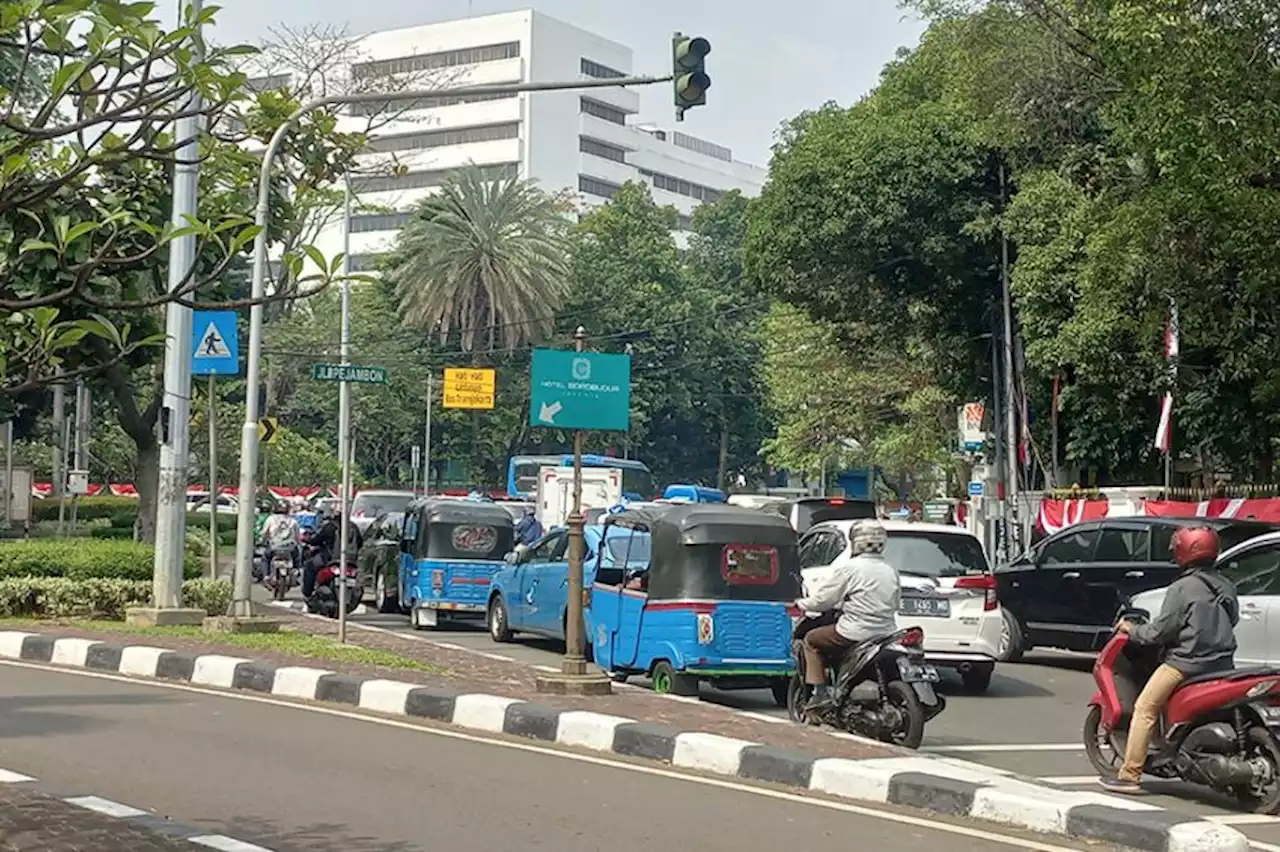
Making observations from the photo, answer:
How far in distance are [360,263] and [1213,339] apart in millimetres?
66056

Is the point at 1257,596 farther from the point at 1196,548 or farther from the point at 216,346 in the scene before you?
the point at 216,346

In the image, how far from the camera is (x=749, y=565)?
1415 cm

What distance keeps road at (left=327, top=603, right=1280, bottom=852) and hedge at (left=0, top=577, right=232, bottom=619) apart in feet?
9.22

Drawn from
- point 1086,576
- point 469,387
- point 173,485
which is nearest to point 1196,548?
point 1086,576

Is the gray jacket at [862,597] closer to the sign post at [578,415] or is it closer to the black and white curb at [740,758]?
the black and white curb at [740,758]

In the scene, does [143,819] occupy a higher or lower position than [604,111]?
lower

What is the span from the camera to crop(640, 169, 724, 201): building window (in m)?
105

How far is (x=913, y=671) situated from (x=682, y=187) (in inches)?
3888

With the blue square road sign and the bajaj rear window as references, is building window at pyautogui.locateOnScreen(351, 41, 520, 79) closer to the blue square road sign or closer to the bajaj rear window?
the blue square road sign

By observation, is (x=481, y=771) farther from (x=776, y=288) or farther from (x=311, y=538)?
(x=776, y=288)

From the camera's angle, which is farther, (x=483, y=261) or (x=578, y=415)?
(x=483, y=261)

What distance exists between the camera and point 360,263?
84.9m

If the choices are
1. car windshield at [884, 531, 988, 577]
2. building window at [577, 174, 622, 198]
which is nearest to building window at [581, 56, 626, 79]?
building window at [577, 174, 622, 198]

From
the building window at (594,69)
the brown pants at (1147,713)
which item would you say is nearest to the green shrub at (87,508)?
the brown pants at (1147,713)
